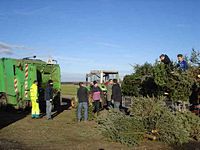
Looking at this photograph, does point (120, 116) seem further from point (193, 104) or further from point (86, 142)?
point (193, 104)

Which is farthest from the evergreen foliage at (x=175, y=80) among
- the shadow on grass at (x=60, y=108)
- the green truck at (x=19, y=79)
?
the green truck at (x=19, y=79)

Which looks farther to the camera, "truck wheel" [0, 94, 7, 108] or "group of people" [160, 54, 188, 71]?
"truck wheel" [0, 94, 7, 108]

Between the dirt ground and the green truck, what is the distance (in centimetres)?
291

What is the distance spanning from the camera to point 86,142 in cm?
911

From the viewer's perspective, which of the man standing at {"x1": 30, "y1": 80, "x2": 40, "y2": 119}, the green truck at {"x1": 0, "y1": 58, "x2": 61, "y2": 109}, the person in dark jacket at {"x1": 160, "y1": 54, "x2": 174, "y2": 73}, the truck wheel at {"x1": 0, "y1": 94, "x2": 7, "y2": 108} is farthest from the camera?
the truck wheel at {"x1": 0, "y1": 94, "x2": 7, "y2": 108}

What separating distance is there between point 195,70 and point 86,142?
180 inches

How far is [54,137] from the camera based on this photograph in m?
9.86

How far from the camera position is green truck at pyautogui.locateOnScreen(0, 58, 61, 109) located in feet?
53.0

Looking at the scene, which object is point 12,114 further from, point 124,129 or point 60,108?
point 124,129

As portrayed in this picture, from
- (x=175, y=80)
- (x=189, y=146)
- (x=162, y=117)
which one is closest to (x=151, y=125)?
(x=162, y=117)

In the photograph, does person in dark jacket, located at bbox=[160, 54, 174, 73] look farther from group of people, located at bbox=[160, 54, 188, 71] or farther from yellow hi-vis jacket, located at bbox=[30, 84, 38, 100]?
yellow hi-vis jacket, located at bbox=[30, 84, 38, 100]

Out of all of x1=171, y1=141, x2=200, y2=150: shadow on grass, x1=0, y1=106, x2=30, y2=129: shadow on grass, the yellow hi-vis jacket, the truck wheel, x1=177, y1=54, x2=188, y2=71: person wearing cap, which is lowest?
x1=171, y1=141, x2=200, y2=150: shadow on grass

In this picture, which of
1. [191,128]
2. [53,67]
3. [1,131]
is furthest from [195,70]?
[53,67]

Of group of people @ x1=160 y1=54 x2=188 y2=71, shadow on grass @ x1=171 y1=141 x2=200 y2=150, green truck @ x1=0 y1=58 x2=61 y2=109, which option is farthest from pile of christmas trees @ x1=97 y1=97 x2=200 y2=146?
green truck @ x1=0 y1=58 x2=61 y2=109
